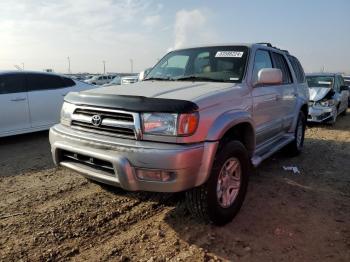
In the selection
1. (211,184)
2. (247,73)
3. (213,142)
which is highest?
(247,73)

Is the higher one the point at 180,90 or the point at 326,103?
the point at 180,90

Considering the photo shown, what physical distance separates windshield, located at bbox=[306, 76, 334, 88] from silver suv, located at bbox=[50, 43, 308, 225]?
797 cm

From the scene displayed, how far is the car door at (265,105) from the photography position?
14.4ft

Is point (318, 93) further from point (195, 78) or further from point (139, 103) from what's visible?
point (139, 103)

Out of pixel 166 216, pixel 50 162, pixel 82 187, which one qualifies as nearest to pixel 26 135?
pixel 50 162

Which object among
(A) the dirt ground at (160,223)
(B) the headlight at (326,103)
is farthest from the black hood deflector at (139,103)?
(B) the headlight at (326,103)

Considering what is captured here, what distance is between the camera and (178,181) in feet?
10.0

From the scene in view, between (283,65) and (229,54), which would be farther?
(283,65)

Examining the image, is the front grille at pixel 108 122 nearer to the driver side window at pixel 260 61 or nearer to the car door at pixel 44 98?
the driver side window at pixel 260 61

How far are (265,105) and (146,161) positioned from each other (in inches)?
85.8

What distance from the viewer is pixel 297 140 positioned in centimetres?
653

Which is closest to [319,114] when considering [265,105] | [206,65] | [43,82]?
[265,105]

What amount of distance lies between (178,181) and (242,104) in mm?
1349

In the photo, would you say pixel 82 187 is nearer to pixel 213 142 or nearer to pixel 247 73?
pixel 213 142
